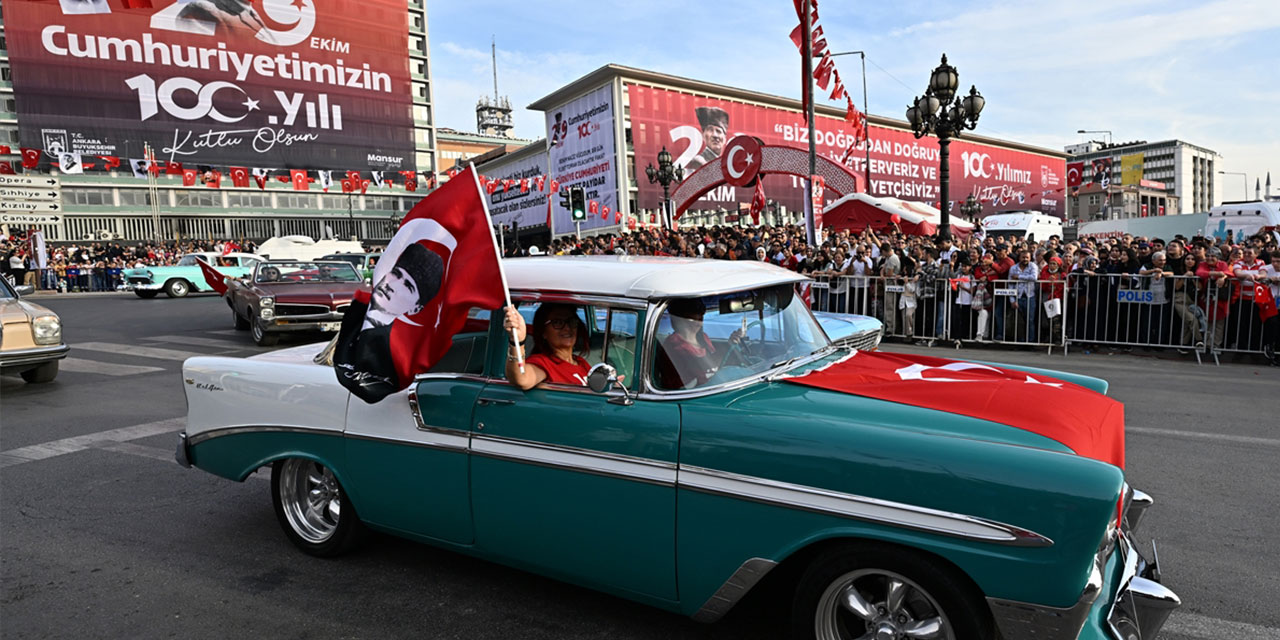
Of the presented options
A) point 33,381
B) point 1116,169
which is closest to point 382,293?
point 33,381

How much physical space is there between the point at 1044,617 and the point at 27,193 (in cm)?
4314

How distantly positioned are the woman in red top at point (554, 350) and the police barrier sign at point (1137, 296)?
408 inches

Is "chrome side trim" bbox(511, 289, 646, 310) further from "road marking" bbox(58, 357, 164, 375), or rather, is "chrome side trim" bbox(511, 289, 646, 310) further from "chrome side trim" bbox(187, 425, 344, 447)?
"road marking" bbox(58, 357, 164, 375)

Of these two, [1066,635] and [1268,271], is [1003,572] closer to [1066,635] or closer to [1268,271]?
[1066,635]

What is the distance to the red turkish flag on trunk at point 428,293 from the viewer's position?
317cm

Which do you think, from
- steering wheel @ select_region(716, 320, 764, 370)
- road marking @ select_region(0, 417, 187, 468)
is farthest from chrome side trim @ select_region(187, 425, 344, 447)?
road marking @ select_region(0, 417, 187, 468)

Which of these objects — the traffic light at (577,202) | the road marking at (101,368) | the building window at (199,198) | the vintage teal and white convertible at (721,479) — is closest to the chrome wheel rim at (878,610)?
the vintage teal and white convertible at (721,479)

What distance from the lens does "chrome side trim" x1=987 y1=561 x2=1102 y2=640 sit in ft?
7.10

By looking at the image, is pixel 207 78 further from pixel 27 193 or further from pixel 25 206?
pixel 25 206

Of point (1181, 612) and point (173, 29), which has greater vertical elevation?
point (173, 29)

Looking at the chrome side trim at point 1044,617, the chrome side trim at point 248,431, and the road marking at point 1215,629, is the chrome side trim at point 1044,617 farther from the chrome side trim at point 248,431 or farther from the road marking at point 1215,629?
the chrome side trim at point 248,431

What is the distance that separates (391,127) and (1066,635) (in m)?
72.4

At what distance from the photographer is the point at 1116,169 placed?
422 feet

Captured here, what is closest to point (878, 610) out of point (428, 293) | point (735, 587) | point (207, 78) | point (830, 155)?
point (735, 587)
